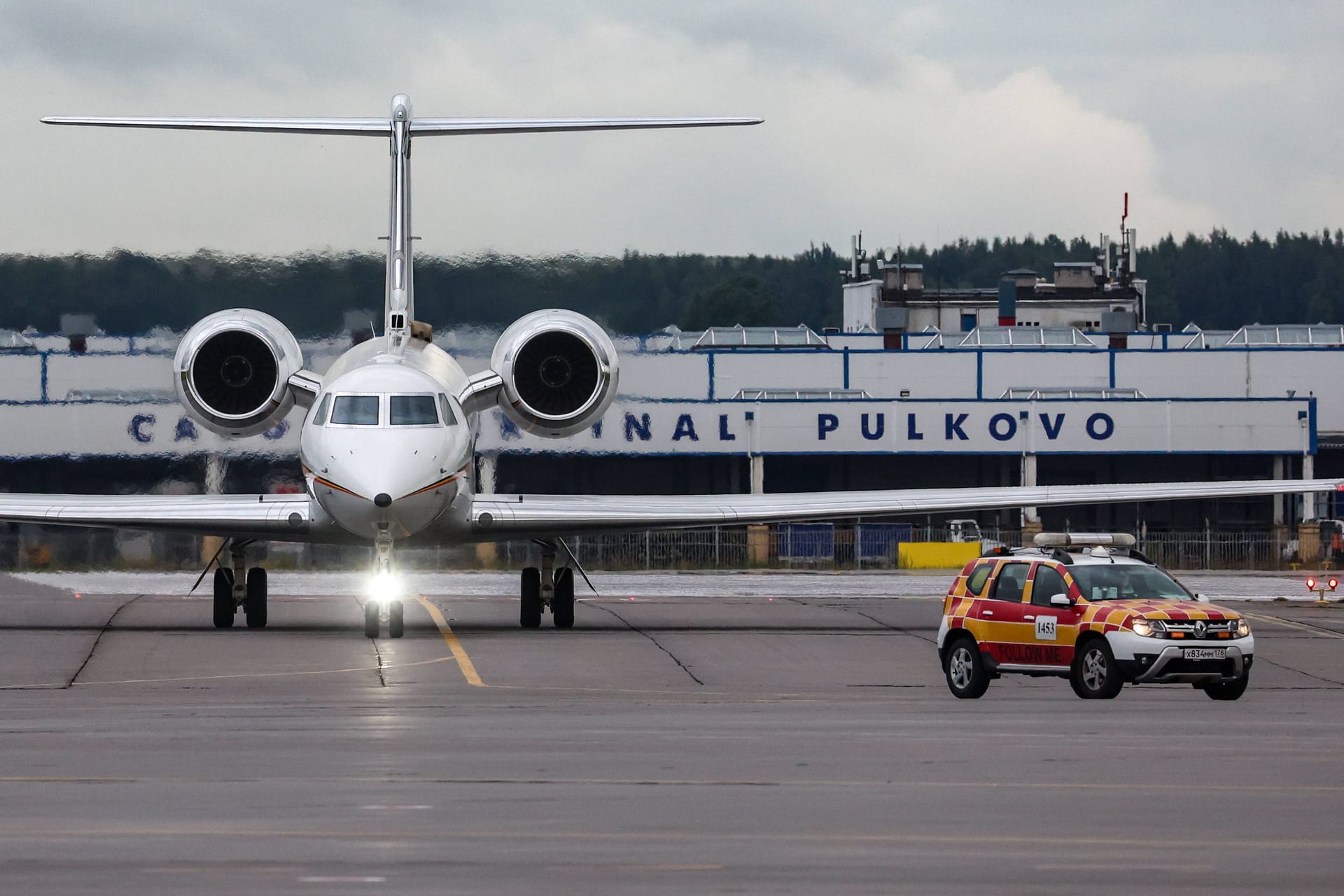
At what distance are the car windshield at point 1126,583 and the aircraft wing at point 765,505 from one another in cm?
856

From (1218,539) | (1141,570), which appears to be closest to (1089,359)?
(1218,539)

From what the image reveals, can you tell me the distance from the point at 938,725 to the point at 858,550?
4160cm

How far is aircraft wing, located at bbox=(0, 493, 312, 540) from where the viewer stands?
28.1 meters

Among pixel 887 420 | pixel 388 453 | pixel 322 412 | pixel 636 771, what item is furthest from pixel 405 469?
pixel 887 420

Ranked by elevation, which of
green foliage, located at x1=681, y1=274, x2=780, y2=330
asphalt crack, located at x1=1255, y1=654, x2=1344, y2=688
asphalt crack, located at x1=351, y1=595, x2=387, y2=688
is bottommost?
asphalt crack, located at x1=1255, y1=654, x2=1344, y2=688

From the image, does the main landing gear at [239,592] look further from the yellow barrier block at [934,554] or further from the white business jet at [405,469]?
the yellow barrier block at [934,554]

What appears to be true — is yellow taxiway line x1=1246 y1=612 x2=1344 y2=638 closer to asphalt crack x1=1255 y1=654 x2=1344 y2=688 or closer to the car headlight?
asphalt crack x1=1255 y1=654 x2=1344 y2=688

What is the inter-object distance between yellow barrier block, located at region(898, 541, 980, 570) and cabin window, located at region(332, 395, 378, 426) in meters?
29.8

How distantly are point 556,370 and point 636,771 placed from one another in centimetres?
1760

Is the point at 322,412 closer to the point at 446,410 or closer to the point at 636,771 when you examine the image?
the point at 446,410

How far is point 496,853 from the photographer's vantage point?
1001cm

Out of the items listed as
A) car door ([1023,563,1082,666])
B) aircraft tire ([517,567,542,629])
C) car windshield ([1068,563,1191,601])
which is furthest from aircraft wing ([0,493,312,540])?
car windshield ([1068,563,1191,601])

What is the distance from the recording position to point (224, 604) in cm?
2969

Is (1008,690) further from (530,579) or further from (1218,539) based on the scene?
(1218,539)
